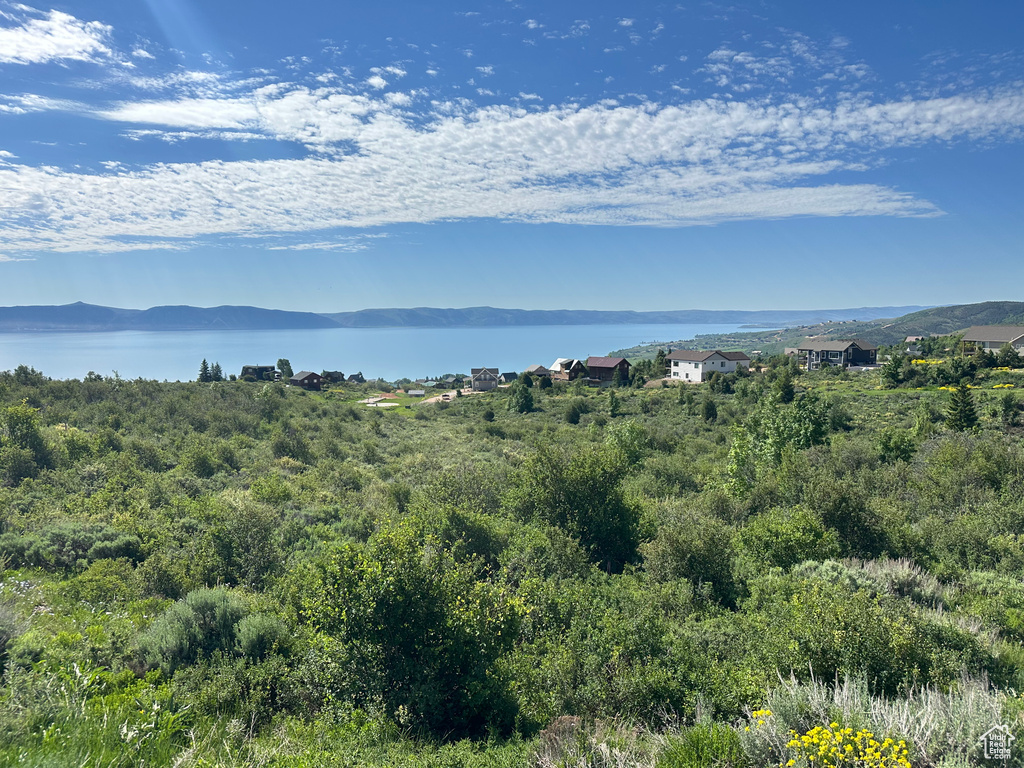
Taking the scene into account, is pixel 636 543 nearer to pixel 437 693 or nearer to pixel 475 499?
pixel 475 499

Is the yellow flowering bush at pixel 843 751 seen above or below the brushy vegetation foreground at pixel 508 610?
above

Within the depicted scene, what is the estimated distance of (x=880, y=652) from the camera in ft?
22.3

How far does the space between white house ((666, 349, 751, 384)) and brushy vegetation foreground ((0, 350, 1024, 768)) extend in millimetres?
42389

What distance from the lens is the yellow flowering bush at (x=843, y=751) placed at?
14.3 ft

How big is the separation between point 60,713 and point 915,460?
1146 inches

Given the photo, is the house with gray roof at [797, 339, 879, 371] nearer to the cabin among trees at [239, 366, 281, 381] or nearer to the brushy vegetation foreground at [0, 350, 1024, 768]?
the brushy vegetation foreground at [0, 350, 1024, 768]

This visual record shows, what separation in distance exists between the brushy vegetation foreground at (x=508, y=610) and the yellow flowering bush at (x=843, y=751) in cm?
4

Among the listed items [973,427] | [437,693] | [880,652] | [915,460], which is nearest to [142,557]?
[437,693]

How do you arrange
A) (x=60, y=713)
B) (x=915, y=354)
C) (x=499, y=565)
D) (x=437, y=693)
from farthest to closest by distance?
(x=915, y=354) < (x=499, y=565) < (x=437, y=693) < (x=60, y=713)

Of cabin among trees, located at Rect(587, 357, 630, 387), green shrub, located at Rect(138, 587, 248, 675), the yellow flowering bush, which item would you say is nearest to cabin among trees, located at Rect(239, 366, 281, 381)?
cabin among trees, located at Rect(587, 357, 630, 387)

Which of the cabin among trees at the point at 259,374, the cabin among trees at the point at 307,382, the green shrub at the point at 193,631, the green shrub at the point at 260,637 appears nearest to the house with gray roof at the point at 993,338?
the cabin among trees at the point at 307,382

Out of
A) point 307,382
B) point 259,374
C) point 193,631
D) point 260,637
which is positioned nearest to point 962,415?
point 260,637

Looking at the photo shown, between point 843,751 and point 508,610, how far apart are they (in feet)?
16.6

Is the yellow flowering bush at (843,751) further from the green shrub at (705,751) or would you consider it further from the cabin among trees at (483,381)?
the cabin among trees at (483,381)
